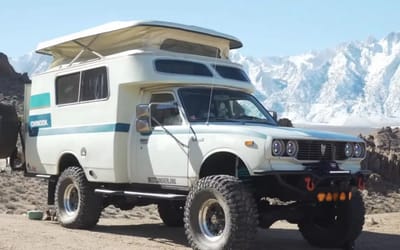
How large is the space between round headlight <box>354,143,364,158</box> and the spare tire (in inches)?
240

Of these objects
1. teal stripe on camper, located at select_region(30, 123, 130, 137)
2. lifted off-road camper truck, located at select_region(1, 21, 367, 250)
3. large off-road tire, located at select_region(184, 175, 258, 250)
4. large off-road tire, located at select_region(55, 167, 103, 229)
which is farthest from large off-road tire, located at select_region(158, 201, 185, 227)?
large off-road tire, located at select_region(184, 175, 258, 250)

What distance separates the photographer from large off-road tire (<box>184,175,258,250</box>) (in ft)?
28.0

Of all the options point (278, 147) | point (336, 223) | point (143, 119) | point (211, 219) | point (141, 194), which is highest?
point (143, 119)

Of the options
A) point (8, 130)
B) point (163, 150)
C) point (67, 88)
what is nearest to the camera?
point (163, 150)

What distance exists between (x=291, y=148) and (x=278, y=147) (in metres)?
0.21

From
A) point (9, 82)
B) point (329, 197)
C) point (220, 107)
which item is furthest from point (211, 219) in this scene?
point (9, 82)

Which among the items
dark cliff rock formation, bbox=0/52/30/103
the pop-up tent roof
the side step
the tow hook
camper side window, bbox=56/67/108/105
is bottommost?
the side step

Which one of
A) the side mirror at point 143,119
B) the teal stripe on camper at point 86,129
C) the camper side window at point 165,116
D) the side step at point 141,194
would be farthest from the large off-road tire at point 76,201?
the camper side window at point 165,116

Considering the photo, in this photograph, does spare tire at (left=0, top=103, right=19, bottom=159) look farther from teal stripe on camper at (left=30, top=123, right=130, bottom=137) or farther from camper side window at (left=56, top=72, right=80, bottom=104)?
camper side window at (left=56, top=72, right=80, bottom=104)

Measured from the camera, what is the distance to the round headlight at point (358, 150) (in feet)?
31.5

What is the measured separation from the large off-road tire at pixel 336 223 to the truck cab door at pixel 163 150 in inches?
77.2

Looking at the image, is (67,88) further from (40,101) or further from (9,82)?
(9,82)

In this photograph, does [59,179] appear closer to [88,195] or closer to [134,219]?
[88,195]

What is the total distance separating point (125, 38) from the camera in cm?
1118
